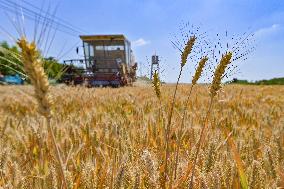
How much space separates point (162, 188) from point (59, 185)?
310mm

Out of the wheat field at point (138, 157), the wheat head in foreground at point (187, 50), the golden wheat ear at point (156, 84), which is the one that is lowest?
the wheat field at point (138, 157)

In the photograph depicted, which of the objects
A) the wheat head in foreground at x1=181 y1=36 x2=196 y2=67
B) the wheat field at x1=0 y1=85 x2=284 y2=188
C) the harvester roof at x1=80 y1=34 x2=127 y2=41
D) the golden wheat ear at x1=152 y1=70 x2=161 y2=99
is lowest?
the wheat field at x1=0 y1=85 x2=284 y2=188

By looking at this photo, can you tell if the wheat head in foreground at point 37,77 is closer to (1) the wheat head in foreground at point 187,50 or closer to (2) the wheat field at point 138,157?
(2) the wheat field at point 138,157

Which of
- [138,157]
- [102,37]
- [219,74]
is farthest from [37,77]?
[102,37]

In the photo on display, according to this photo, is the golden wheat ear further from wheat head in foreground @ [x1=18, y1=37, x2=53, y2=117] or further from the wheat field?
wheat head in foreground @ [x1=18, y1=37, x2=53, y2=117]

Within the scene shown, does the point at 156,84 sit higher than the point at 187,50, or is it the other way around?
the point at 187,50

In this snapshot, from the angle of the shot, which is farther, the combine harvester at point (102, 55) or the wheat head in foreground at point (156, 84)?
the combine harvester at point (102, 55)

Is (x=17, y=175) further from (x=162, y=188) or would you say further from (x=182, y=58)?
(x=182, y=58)

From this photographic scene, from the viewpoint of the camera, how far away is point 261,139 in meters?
1.81

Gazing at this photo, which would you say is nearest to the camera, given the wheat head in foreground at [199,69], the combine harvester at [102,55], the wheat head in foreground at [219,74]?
the wheat head in foreground at [219,74]

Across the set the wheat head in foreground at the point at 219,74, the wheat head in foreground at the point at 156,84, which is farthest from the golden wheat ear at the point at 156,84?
the wheat head in foreground at the point at 219,74

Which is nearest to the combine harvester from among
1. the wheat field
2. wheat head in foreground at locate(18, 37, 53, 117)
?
the wheat field

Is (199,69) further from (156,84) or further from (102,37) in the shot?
(102,37)

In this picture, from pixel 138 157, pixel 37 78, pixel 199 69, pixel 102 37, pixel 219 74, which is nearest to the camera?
pixel 37 78
